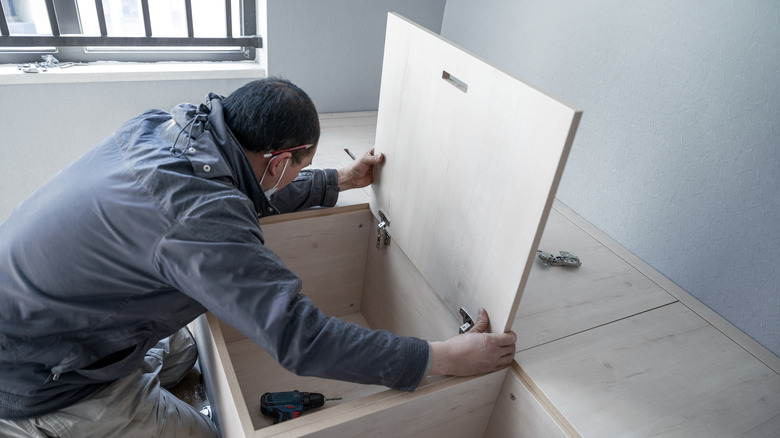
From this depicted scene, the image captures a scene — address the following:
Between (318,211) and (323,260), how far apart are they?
0.15 m

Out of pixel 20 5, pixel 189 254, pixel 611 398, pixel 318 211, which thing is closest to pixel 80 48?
pixel 20 5

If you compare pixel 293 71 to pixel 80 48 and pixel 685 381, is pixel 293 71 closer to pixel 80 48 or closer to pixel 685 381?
pixel 80 48

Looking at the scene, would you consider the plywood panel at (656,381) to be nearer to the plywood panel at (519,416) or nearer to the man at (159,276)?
the plywood panel at (519,416)

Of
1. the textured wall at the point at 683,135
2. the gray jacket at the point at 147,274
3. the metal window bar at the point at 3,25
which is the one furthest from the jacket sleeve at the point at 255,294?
the metal window bar at the point at 3,25

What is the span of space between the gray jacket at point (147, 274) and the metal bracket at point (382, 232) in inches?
15.3

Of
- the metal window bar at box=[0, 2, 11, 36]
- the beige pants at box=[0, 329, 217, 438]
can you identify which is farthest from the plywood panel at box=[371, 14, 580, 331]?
the metal window bar at box=[0, 2, 11, 36]

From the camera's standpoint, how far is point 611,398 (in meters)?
0.83

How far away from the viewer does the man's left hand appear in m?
1.21

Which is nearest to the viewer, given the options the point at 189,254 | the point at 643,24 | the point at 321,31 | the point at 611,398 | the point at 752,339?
the point at 189,254

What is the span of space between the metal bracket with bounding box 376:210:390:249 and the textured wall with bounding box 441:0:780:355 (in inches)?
19.4

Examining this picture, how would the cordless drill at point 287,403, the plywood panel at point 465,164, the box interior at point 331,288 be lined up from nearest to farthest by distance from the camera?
the plywood panel at point 465,164
the cordless drill at point 287,403
the box interior at point 331,288

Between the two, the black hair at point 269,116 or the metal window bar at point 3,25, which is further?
the metal window bar at point 3,25

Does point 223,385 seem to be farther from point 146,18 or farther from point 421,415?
point 146,18

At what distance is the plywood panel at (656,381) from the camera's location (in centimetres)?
80
